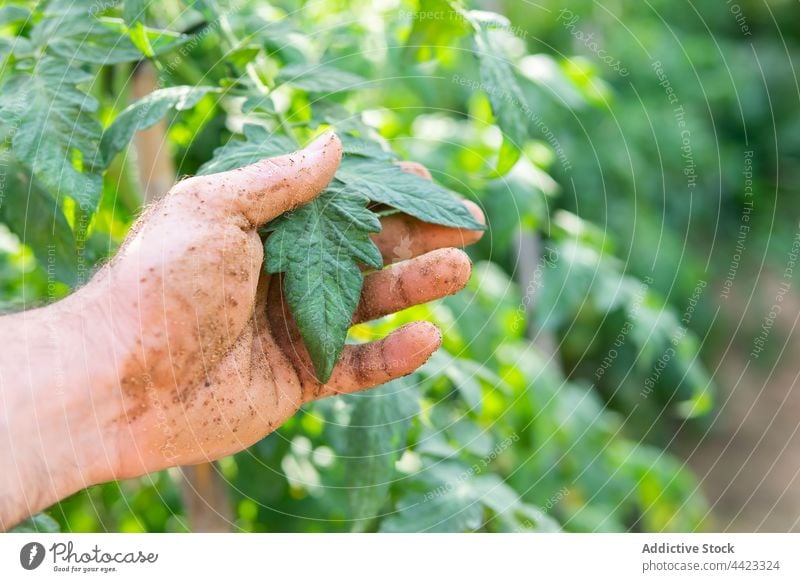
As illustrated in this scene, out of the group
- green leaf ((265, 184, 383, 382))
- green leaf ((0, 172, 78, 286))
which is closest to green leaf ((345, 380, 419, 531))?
green leaf ((265, 184, 383, 382))

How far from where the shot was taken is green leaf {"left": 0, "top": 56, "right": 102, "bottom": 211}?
0.63m

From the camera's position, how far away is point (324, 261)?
0.58 metres

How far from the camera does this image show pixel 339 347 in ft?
1.88

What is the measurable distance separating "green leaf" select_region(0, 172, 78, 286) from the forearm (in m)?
0.08

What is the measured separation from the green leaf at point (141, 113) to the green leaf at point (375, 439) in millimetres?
315

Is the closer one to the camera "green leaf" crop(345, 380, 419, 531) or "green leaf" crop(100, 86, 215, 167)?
"green leaf" crop(100, 86, 215, 167)

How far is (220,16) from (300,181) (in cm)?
24

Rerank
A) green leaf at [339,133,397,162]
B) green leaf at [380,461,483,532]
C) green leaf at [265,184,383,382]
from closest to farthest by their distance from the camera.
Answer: green leaf at [265,184,383,382], green leaf at [339,133,397,162], green leaf at [380,461,483,532]

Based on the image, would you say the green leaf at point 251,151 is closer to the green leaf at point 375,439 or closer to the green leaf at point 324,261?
the green leaf at point 324,261

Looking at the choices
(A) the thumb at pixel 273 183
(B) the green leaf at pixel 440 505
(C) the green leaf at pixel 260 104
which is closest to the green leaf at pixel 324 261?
(A) the thumb at pixel 273 183

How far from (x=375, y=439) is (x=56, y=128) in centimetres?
38
